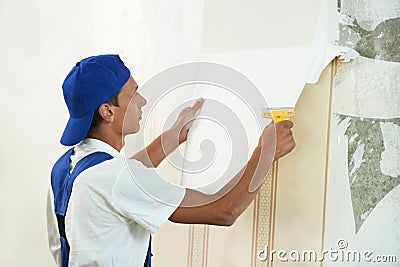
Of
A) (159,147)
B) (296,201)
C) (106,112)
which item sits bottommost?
(296,201)

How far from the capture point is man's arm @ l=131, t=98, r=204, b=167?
2.02 meters

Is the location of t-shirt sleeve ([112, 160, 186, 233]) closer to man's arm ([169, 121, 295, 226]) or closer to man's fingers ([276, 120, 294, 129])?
man's arm ([169, 121, 295, 226])

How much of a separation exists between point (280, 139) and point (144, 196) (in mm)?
411

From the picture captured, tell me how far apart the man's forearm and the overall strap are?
32cm

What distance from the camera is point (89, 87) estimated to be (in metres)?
1.63

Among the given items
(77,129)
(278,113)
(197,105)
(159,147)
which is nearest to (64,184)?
(77,129)

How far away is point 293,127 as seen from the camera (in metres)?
1.84

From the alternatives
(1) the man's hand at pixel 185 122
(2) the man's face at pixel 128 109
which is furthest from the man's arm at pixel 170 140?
(2) the man's face at pixel 128 109

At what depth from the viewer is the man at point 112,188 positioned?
1.54 metres

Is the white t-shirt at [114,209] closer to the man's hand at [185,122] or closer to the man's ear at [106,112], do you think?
the man's ear at [106,112]

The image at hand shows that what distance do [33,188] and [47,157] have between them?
0.16 m

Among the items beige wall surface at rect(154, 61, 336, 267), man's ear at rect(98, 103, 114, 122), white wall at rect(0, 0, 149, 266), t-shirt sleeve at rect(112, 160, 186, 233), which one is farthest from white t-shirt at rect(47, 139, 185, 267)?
white wall at rect(0, 0, 149, 266)

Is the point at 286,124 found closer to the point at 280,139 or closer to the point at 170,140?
the point at 280,139

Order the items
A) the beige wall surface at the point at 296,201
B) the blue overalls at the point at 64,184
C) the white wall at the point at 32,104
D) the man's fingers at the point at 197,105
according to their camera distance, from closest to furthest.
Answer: the blue overalls at the point at 64,184 → the beige wall surface at the point at 296,201 → the man's fingers at the point at 197,105 → the white wall at the point at 32,104
